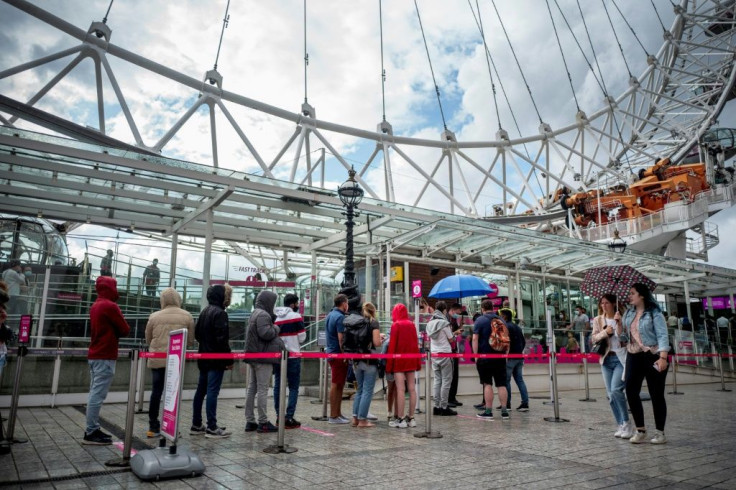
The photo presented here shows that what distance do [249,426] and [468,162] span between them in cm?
2867

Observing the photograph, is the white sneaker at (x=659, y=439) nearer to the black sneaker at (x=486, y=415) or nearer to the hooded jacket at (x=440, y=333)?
the black sneaker at (x=486, y=415)

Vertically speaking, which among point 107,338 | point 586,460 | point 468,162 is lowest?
point 586,460

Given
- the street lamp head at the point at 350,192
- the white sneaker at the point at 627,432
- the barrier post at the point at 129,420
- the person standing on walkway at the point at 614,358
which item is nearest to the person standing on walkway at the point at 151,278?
the street lamp head at the point at 350,192

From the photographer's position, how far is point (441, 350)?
862 cm

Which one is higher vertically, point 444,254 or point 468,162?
point 468,162

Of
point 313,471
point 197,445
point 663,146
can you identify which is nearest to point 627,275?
point 313,471

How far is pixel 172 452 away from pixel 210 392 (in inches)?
75.2

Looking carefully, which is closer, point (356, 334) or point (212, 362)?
point (212, 362)

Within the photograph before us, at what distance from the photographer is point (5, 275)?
9719mm

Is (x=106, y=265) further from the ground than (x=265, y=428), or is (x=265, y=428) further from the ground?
(x=106, y=265)

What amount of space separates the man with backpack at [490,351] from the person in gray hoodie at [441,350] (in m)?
0.53

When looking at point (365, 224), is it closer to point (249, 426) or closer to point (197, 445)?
point (249, 426)

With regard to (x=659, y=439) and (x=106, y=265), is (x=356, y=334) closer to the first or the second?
(x=659, y=439)

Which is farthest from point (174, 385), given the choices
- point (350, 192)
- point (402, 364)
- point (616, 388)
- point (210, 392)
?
point (350, 192)
